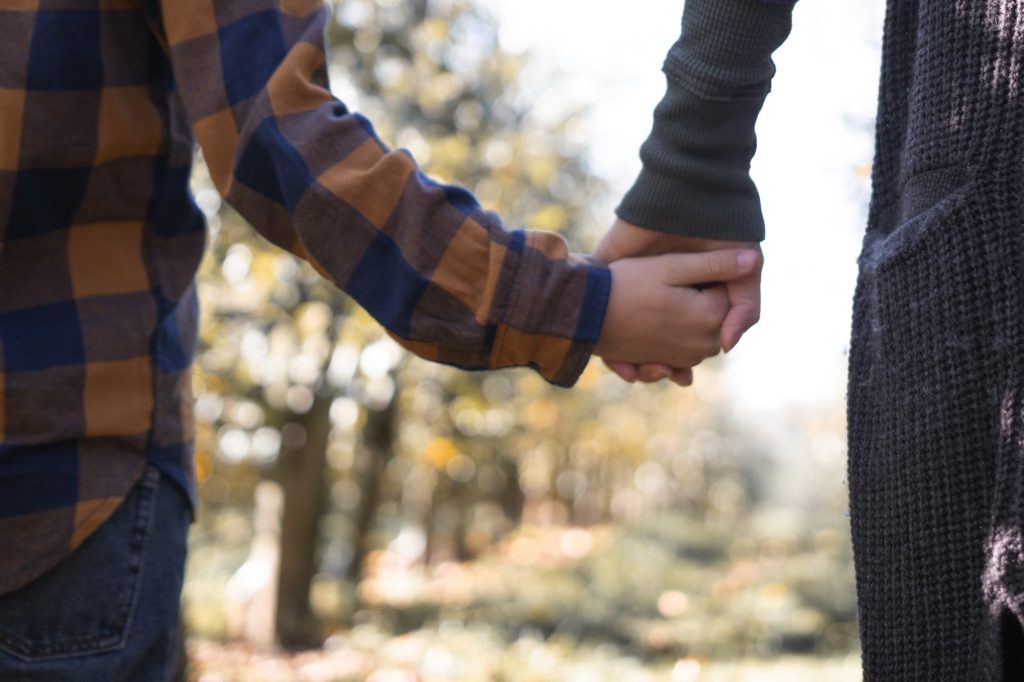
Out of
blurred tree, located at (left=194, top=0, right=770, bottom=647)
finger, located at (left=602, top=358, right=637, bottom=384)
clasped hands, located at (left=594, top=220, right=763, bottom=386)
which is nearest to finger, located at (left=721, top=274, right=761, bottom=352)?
clasped hands, located at (left=594, top=220, right=763, bottom=386)

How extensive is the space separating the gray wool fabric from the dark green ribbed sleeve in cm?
20

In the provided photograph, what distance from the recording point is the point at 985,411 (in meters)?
0.96

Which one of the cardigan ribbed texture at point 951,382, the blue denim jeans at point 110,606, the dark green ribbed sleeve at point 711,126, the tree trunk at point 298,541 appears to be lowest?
the tree trunk at point 298,541

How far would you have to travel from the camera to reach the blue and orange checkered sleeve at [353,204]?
1188mm

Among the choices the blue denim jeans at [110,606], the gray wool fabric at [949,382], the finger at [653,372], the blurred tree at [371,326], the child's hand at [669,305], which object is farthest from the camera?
the blurred tree at [371,326]

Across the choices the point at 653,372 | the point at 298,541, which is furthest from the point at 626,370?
the point at 298,541

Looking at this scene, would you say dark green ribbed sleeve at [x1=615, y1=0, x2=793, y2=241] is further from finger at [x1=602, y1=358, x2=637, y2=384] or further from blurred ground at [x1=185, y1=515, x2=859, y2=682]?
blurred ground at [x1=185, y1=515, x2=859, y2=682]

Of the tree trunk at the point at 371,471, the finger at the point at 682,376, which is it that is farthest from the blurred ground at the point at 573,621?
the finger at the point at 682,376

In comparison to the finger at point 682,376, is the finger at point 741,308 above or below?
above

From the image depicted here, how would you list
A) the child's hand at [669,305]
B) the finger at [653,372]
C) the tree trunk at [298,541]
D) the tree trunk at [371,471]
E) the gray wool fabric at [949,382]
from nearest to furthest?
the gray wool fabric at [949,382] → the child's hand at [669,305] → the finger at [653,372] → the tree trunk at [298,541] → the tree trunk at [371,471]

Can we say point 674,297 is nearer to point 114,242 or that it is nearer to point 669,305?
point 669,305

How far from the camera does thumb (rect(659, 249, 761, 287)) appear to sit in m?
1.32

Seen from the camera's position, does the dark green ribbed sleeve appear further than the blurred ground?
No

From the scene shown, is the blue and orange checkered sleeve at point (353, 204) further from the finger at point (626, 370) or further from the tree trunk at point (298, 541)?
the tree trunk at point (298, 541)
